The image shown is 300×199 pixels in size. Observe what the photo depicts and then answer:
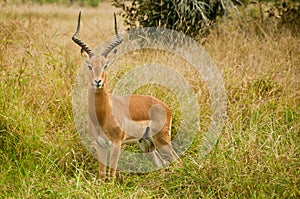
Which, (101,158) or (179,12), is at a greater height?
(179,12)

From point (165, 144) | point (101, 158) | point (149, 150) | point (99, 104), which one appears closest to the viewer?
point (99, 104)

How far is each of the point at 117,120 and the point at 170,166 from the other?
66 centimetres

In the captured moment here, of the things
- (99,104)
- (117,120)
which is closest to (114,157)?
(117,120)

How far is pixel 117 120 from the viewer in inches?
168

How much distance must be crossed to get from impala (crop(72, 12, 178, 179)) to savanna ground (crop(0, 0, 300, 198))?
0.84ft

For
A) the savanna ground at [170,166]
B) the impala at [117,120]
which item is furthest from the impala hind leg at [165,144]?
the savanna ground at [170,166]

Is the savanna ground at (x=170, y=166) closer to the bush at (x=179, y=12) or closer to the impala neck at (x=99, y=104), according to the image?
the impala neck at (x=99, y=104)

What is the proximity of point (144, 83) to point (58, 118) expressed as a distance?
45.1 inches

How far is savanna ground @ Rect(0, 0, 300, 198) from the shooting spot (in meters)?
3.74

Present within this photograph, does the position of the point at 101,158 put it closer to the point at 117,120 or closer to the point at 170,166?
the point at 117,120

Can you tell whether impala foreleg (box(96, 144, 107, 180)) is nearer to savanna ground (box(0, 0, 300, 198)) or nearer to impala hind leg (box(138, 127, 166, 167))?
savanna ground (box(0, 0, 300, 198))

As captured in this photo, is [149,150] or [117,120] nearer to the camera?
[117,120]

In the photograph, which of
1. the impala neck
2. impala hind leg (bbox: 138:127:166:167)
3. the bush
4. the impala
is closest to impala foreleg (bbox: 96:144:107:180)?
the impala

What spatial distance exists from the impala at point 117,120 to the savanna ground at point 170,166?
0.84 feet
